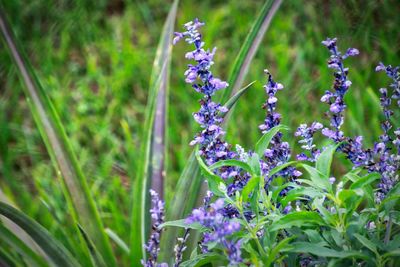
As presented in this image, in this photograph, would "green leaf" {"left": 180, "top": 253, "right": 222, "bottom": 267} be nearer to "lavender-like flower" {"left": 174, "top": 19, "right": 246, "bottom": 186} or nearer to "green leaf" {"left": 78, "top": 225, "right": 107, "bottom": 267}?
"lavender-like flower" {"left": 174, "top": 19, "right": 246, "bottom": 186}

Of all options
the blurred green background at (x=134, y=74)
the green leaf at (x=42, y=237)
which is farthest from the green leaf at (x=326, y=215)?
the blurred green background at (x=134, y=74)

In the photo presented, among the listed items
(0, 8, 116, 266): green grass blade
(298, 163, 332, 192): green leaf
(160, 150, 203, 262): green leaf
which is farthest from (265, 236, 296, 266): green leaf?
(0, 8, 116, 266): green grass blade

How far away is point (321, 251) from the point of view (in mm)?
939

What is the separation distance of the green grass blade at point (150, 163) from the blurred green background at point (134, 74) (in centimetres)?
43

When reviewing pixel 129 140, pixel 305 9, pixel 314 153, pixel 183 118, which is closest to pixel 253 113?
pixel 183 118

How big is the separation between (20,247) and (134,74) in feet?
5.33

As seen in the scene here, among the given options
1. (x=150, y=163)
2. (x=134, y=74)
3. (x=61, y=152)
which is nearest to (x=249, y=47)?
(x=150, y=163)

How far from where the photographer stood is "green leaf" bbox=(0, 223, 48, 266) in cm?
130

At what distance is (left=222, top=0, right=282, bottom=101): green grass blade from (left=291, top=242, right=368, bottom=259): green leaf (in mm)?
607

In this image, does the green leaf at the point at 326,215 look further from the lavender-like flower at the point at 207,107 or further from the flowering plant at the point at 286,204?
the lavender-like flower at the point at 207,107

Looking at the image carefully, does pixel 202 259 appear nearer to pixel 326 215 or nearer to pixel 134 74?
pixel 326 215

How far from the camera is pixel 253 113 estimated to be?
249 cm

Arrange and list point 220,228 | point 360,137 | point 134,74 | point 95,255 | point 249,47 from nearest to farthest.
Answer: point 220,228, point 360,137, point 95,255, point 249,47, point 134,74

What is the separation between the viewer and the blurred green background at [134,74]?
7.64 feet
